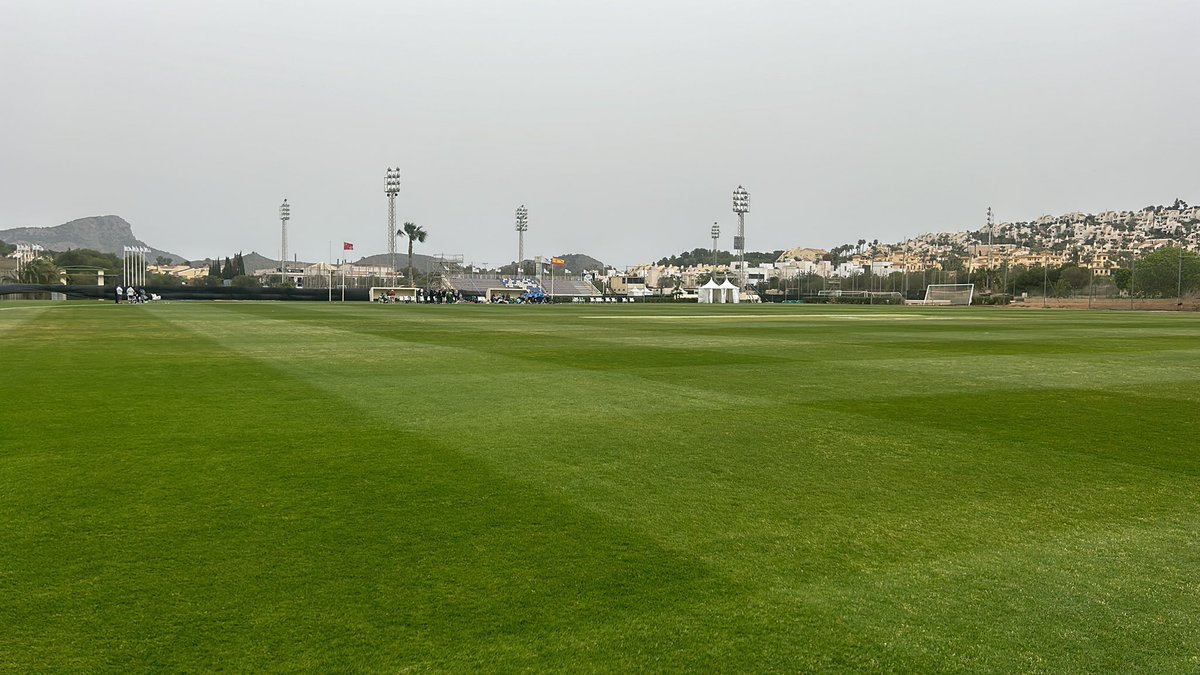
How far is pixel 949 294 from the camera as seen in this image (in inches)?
3671

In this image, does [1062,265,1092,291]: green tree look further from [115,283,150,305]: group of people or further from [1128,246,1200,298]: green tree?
[115,283,150,305]: group of people

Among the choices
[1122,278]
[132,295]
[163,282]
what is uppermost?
[1122,278]

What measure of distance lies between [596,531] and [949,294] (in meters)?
97.2

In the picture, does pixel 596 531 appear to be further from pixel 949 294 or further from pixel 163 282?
pixel 163 282

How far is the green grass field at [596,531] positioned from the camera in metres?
3.01

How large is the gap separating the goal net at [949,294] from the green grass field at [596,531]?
85.8m

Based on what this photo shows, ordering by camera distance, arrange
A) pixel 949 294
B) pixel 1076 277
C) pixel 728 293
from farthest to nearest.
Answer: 1. pixel 728 293
2. pixel 949 294
3. pixel 1076 277

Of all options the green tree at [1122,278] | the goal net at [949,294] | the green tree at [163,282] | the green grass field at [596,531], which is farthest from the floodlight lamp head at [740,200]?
the green grass field at [596,531]

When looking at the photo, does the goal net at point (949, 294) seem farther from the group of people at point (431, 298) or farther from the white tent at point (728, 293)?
the group of people at point (431, 298)

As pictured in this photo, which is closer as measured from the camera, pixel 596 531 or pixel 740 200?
pixel 596 531

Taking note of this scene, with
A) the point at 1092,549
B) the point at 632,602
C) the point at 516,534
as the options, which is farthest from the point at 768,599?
the point at 1092,549

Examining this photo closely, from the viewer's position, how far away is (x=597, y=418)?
7.99m

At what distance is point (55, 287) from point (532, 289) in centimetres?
5092

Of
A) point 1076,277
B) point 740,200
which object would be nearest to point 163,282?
point 740,200
